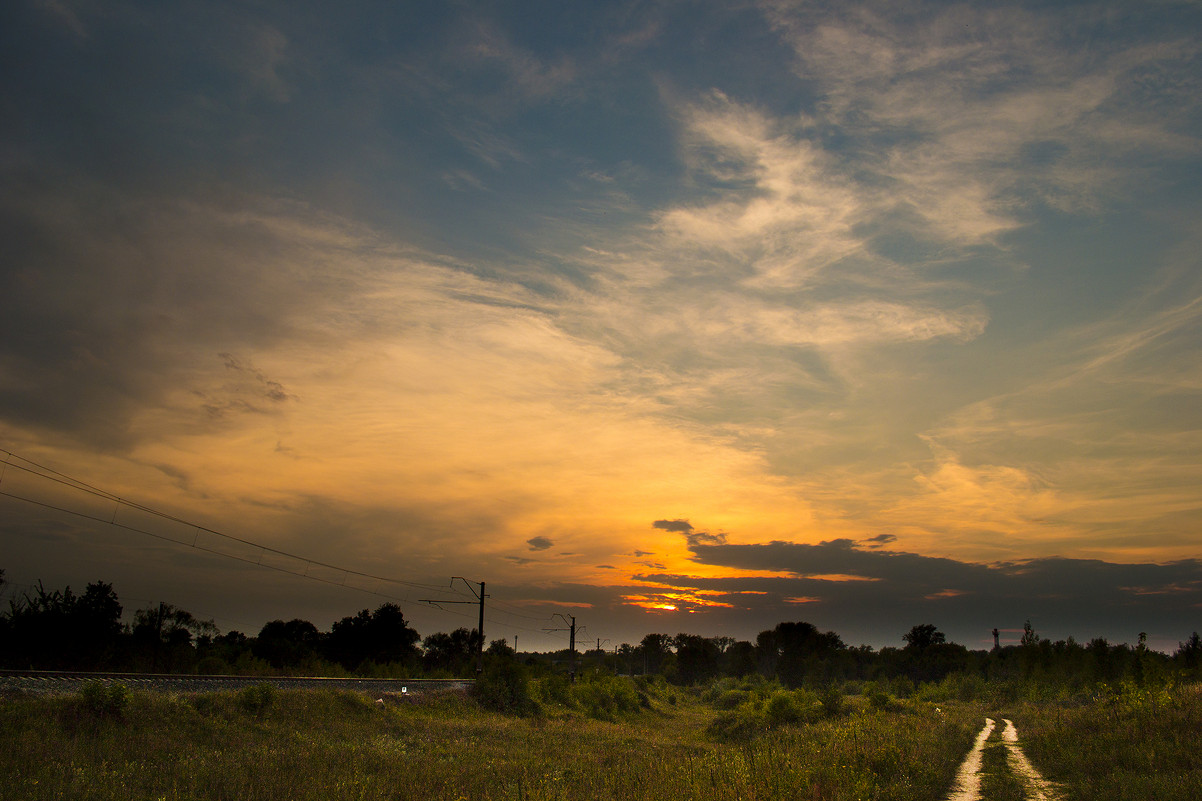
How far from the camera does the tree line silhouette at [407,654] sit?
56.4 m

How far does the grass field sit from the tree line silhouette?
13.9 meters

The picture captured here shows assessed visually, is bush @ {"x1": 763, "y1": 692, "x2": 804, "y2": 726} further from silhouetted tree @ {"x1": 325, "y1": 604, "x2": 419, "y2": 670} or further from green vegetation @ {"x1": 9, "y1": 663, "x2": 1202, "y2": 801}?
silhouetted tree @ {"x1": 325, "y1": 604, "x2": 419, "y2": 670}

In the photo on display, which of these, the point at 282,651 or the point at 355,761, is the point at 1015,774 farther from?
the point at 282,651

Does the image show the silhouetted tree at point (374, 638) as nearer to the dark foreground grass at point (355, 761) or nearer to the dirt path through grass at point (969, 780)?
the dark foreground grass at point (355, 761)

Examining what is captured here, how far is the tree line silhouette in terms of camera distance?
5638 cm

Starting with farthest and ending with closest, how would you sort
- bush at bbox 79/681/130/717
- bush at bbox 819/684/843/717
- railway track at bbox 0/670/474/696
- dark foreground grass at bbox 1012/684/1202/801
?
bush at bbox 819/684/843/717 < railway track at bbox 0/670/474/696 < bush at bbox 79/681/130/717 < dark foreground grass at bbox 1012/684/1202/801

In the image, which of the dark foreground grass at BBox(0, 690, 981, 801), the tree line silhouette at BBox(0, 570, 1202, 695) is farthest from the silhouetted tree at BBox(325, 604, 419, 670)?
the dark foreground grass at BBox(0, 690, 981, 801)

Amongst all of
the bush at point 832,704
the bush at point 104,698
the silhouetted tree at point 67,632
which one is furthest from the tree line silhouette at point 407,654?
the bush at point 104,698

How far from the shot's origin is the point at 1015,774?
1981 cm

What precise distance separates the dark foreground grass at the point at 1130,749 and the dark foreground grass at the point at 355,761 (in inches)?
119

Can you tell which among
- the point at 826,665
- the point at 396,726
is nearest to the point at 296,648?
the point at 396,726

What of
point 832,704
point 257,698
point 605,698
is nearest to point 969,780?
point 257,698

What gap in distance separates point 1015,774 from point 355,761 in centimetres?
1885

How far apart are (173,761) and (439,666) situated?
86.3 metres
